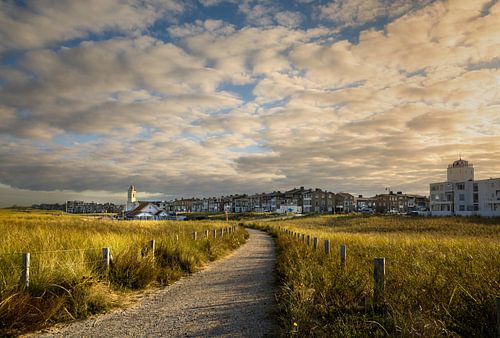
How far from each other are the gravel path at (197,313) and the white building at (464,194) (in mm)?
82305

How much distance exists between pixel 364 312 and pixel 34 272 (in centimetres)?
703

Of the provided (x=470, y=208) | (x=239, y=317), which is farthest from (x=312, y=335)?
(x=470, y=208)

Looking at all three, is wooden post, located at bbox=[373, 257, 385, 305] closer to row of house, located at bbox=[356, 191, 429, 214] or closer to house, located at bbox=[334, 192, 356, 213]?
house, located at bbox=[334, 192, 356, 213]

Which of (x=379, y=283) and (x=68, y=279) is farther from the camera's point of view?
(x=68, y=279)

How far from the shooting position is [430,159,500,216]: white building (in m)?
81.7

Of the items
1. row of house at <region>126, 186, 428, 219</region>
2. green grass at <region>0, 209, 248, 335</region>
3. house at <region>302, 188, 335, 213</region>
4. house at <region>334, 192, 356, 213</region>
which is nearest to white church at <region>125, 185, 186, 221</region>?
row of house at <region>126, 186, 428, 219</region>

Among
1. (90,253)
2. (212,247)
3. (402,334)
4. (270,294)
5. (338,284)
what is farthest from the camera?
(212,247)

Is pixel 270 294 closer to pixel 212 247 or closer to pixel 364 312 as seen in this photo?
pixel 364 312

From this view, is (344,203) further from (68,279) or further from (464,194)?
(68,279)

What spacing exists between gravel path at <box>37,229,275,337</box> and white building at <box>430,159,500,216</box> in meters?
82.3

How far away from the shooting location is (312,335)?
5.92 meters

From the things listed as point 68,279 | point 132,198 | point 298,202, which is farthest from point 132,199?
point 68,279

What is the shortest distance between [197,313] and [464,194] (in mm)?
100233

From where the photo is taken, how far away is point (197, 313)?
803 centimetres
